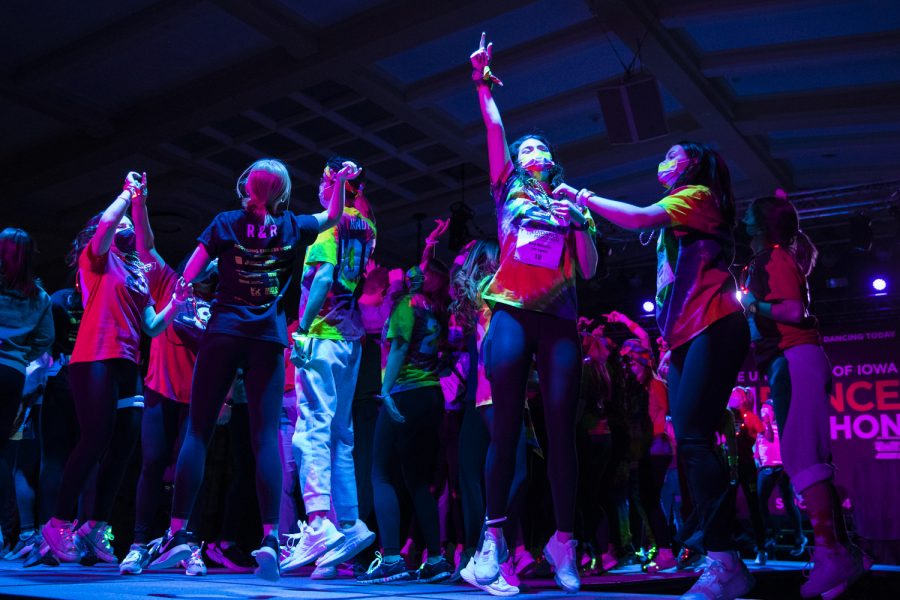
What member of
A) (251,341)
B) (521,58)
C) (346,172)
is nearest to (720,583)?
(251,341)

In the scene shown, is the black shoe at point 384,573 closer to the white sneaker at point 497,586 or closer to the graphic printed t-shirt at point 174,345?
the white sneaker at point 497,586

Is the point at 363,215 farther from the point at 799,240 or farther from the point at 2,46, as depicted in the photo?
the point at 2,46

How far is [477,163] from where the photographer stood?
440 inches

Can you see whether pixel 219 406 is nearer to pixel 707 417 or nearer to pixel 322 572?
pixel 322 572

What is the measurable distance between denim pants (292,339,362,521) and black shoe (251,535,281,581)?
23.9 inches

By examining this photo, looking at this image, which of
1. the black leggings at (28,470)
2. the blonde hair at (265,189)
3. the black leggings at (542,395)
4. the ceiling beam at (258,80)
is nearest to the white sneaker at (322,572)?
the black leggings at (542,395)

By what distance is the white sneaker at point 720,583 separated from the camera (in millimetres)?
2518

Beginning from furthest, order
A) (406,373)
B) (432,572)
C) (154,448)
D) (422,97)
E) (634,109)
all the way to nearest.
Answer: (422,97), (634,109), (406,373), (154,448), (432,572)

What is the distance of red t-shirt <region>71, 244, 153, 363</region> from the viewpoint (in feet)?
12.4

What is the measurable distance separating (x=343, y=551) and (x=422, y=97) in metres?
6.61

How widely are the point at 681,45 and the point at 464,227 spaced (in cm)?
368

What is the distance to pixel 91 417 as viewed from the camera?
12.1ft

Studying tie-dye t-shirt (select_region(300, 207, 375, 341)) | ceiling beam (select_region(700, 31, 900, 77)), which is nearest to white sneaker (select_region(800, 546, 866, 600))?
tie-dye t-shirt (select_region(300, 207, 375, 341))

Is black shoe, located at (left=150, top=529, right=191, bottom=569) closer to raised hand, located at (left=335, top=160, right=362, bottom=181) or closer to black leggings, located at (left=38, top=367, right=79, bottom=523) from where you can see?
black leggings, located at (left=38, top=367, right=79, bottom=523)
